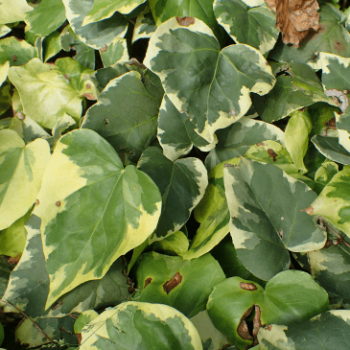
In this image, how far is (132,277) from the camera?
32.3 inches

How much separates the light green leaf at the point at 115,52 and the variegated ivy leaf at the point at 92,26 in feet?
0.04

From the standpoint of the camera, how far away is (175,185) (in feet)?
2.47

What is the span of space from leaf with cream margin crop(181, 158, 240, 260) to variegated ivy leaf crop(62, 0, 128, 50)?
1.52ft

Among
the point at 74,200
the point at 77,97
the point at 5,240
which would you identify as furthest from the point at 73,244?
the point at 77,97

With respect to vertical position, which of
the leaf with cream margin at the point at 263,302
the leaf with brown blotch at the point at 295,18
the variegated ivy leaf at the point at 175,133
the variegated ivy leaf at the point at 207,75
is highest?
the leaf with brown blotch at the point at 295,18

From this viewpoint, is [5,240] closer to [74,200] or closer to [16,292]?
[16,292]

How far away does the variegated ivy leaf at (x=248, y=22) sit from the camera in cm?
72

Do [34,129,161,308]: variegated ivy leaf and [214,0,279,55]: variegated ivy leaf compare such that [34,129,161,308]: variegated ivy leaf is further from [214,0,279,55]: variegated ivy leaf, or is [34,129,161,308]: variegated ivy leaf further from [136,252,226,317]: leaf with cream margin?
[214,0,279,55]: variegated ivy leaf

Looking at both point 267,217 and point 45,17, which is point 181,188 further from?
point 45,17

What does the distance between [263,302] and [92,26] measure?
81cm

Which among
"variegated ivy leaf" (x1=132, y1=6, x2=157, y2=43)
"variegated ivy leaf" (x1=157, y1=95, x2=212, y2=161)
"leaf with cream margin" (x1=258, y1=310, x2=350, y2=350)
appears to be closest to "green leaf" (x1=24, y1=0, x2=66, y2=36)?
"variegated ivy leaf" (x1=132, y1=6, x2=157, y2=43)

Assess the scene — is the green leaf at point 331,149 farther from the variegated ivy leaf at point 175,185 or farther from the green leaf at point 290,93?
the variegated ivy leaf at point 175,185

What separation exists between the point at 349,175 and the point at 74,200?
0.58 metres

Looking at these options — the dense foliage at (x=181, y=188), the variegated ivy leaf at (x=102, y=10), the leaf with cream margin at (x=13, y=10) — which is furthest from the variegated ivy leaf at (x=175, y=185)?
the leaf with cream margin at (x=13, y=10)
